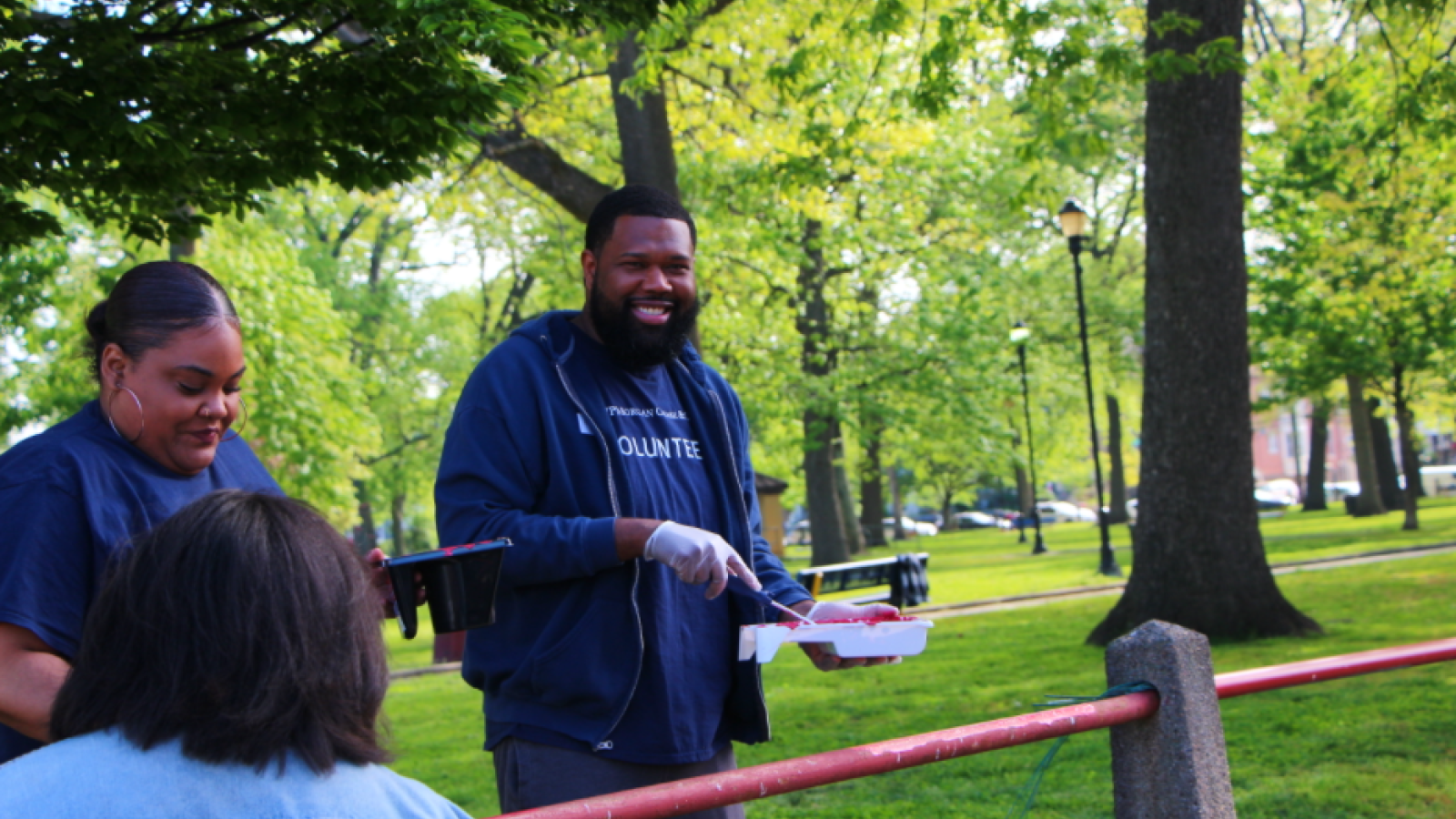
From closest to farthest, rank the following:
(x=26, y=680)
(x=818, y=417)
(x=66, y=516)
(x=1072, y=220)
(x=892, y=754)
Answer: (x=26, y=680) < (x=66, y=516) < (x=892, y=754) < (x=1072, y=220) < (x=818, y=417)

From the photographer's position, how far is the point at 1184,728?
2752 mm

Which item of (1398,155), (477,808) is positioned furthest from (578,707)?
(1398,155)

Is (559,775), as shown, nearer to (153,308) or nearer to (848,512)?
(153,308)

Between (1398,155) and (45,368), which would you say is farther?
(45,368)

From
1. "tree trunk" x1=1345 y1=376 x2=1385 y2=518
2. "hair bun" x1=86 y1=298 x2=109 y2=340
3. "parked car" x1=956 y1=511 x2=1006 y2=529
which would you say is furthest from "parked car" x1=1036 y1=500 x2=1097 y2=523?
"hair bun" x1=86 y1=298 x2=109 y2=340

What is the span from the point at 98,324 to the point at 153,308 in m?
0.16

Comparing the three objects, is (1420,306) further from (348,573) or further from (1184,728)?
(348,573)

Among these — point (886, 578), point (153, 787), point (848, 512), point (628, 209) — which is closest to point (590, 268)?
point (628, 209)

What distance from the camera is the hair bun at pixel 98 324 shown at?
2354 millimetres

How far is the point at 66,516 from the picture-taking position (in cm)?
211

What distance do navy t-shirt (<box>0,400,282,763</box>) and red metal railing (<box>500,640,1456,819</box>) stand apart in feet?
2.62

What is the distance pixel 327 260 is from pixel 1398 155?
995 inches

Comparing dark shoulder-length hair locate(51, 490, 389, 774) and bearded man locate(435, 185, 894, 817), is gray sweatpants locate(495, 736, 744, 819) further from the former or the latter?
dark shoulder-length hair locate(51, 490, 389, 774)

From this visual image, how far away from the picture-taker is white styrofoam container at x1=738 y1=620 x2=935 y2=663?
2.31m
